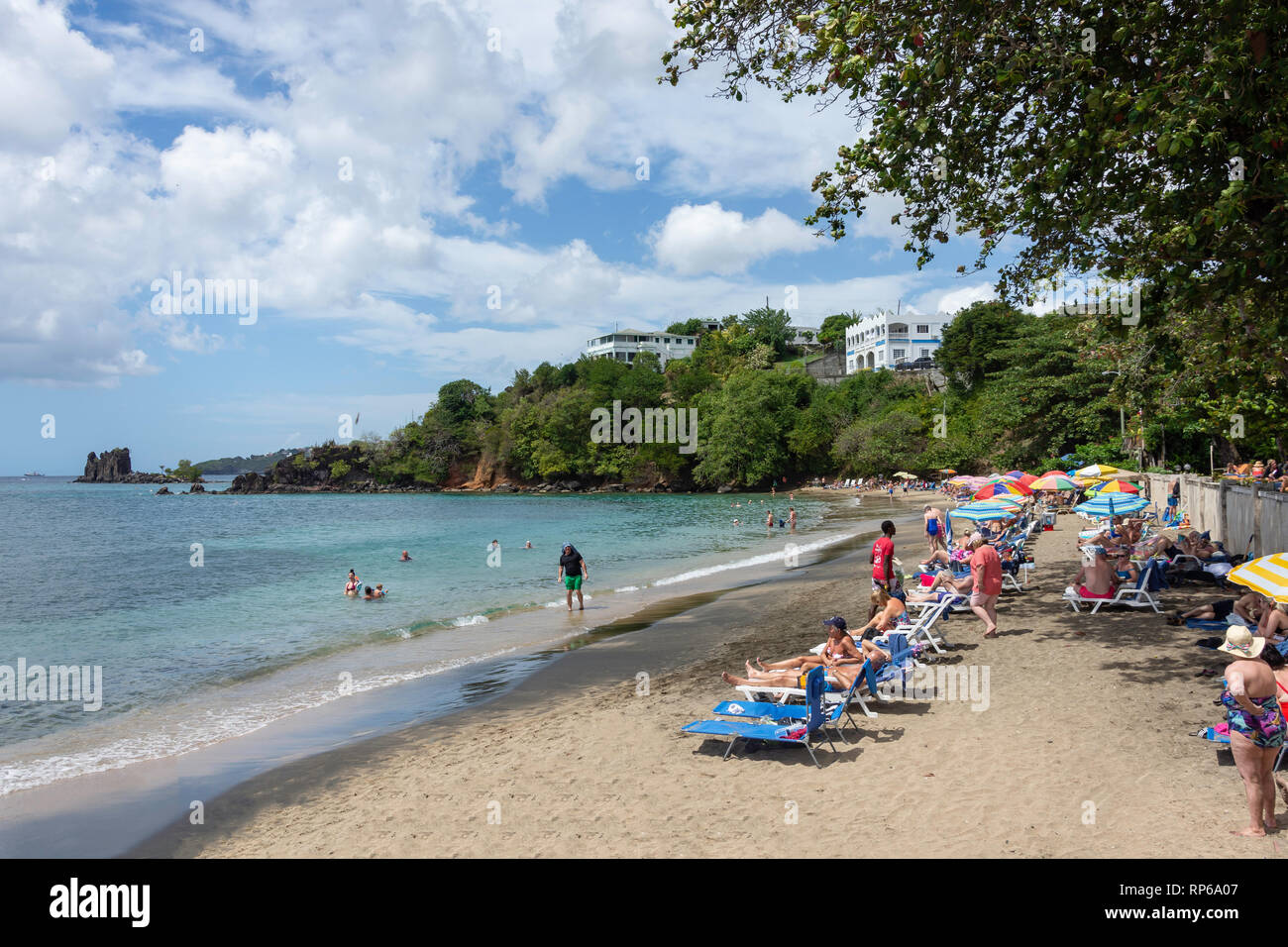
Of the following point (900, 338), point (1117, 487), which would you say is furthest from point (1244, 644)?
point (900, 338)

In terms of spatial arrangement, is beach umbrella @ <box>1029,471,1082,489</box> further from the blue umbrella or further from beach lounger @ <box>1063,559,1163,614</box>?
beach lounger @ <box>1063,559,1163,614</box>

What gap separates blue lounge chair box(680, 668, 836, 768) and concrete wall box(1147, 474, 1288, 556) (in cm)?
1122

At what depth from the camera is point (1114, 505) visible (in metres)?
15.7

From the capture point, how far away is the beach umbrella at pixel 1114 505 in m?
15.5

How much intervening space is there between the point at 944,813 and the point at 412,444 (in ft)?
356

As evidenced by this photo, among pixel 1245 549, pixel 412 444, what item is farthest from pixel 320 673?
pixel 412 444

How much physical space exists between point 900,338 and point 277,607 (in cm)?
8525

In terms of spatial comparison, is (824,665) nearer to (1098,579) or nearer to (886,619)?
(886,619)

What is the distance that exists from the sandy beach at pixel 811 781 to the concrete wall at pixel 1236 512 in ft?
17.6

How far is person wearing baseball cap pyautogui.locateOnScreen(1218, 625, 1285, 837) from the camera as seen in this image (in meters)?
5.02

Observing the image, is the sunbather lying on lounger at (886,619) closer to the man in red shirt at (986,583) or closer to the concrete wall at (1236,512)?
the man in red shirt at (986,583)

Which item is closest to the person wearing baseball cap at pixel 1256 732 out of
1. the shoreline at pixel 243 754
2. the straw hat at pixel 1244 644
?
the straw hat at pixel 1244 644
